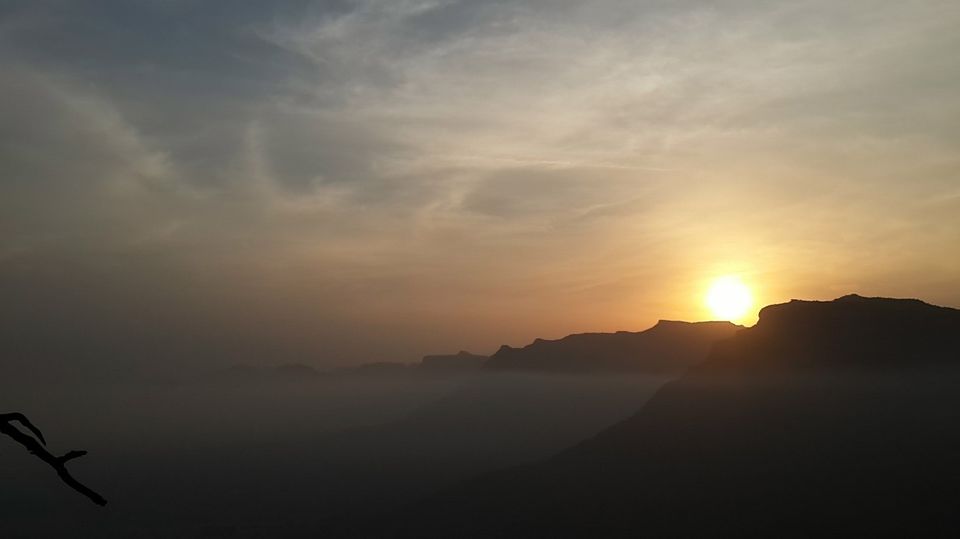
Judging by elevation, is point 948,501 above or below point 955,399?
below

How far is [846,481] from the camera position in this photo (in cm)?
16875

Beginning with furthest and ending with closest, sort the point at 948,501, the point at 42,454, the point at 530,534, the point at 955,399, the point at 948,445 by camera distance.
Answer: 1. the point at 530,534
2. the point at 955,399
3. the point at 948,445
4. the point at 948,501
5. the point at 42,454

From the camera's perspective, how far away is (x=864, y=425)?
7505 inches

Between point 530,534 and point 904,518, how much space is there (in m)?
92.7

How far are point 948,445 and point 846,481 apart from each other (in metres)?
24.6

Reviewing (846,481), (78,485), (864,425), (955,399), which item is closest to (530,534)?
(846,481)

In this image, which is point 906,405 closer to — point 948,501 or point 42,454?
point 948,501

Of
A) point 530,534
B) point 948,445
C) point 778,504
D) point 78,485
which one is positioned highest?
point 78,485

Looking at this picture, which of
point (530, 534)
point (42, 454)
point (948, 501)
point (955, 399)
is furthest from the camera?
point (530, 534)

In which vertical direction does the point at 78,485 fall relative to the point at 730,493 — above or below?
above

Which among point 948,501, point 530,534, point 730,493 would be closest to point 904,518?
point 948,501

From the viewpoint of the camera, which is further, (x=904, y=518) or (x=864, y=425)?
(x=864, y=425)

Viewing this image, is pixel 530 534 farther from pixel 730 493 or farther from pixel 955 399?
pixel 955 399

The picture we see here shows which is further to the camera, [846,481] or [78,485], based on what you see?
[846,481]
